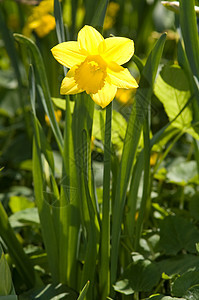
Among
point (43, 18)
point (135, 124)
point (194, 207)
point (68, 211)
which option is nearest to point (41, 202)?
point (68, 211)

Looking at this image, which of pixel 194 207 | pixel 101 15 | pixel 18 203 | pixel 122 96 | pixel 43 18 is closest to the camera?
pixel 101 15

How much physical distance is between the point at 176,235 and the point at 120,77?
464mm

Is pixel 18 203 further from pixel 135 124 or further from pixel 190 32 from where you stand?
pixel 190 32

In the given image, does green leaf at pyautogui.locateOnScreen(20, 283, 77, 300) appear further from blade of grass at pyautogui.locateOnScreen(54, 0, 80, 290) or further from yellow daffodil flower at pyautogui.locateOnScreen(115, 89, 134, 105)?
yellow daffodil flower at pyautogui.locateOnScreen(115, 89, 134, 105)

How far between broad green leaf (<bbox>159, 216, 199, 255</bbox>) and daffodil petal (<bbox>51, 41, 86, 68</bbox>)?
488 mm

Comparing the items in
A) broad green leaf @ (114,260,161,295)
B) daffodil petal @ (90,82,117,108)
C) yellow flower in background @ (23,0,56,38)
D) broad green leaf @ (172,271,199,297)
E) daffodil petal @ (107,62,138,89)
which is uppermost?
daffodil petal @ (107,62,138,89)

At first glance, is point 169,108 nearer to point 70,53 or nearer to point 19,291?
point 70,53

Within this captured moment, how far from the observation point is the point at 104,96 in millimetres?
698

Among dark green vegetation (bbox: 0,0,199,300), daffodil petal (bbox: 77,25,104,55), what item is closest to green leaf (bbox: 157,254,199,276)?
dark green vegetation (bbox: 0,0,199,300)

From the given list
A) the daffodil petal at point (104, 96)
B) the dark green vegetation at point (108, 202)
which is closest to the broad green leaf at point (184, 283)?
the dark green vegetation at point (108, 202)

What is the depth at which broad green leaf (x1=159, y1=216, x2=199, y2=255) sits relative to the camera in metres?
0.98

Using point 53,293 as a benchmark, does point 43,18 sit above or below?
above

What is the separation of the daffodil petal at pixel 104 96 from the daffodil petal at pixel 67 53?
0.07m

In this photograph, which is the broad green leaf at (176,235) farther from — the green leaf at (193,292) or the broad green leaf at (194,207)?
the green leaf at (193,292)
